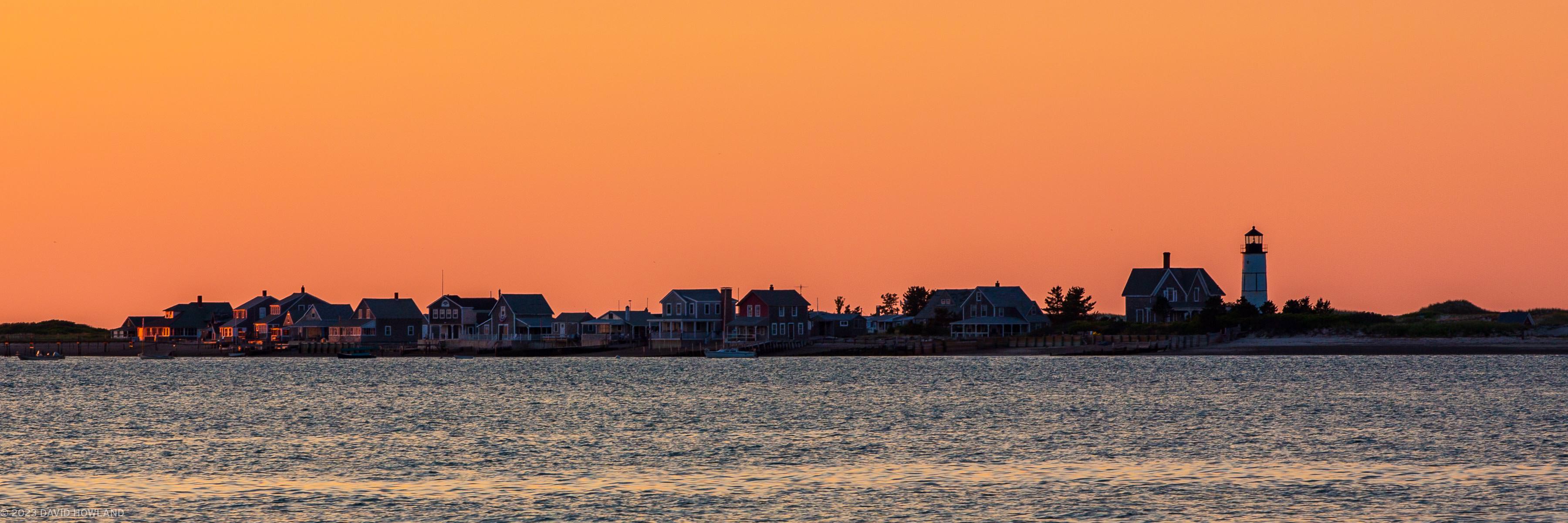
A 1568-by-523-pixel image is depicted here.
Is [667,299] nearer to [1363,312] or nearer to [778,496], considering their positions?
[1363,312]

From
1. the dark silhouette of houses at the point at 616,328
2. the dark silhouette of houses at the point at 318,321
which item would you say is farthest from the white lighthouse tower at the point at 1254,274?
the dark silhouette of houses at the point at 318,321

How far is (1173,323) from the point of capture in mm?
126812

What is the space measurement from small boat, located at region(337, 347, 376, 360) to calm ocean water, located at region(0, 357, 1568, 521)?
183ft

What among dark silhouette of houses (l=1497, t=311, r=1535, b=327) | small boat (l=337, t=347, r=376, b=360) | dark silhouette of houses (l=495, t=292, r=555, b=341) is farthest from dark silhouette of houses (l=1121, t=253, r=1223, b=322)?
small boat (l=337, t=347, r=376, b=360)

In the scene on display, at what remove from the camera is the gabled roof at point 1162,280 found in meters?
135

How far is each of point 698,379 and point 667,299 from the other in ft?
176

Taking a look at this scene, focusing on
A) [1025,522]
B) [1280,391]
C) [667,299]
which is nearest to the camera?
[1025,522]

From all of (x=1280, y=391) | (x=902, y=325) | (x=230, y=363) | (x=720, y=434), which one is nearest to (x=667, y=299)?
(x=902, y=325)

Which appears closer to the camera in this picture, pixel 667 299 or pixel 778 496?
pixel 778 496

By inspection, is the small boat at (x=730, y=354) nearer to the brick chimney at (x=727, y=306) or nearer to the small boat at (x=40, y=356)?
the brick chimney at (x=727, y=306)

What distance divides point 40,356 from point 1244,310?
107m

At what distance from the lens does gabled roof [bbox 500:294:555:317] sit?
150125 millimetres

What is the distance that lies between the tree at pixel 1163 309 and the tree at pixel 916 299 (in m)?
34.2

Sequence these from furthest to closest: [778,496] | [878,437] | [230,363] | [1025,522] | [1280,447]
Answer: [230,363]
[878,437]
[1280,447]
[778,496]
[1025,522]
